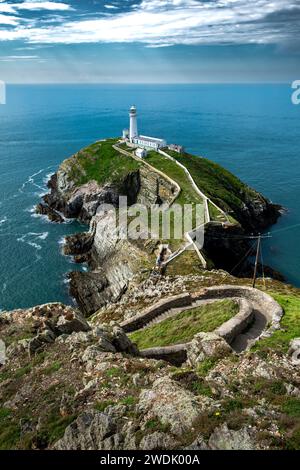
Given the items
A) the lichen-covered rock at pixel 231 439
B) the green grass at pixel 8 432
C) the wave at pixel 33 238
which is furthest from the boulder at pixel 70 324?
the wave at pixel 33 238

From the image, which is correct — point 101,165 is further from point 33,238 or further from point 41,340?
point 41,340

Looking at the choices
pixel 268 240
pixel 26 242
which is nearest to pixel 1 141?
pixel 26 242

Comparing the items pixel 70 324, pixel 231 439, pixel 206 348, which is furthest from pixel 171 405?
pixel 70 324

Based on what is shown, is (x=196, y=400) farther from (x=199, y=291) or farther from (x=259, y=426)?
(x=199, y=291)

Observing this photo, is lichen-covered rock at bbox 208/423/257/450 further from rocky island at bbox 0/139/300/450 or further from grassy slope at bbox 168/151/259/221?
grassy slope at bbox 168/151/259/221

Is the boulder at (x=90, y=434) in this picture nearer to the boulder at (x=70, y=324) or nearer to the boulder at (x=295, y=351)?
the boulder at (x=70, y=324)

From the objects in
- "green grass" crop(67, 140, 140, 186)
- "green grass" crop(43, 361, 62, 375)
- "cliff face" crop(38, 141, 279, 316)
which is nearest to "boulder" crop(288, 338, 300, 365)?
"green grass" crop(43, 361, 62, 375)

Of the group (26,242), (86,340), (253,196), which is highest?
(86,340)
